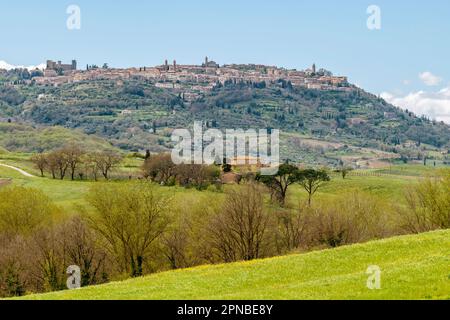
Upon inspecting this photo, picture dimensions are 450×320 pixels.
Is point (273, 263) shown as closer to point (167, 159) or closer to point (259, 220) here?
point (259, 220)

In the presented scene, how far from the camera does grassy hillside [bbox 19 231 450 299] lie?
3028 centimetres

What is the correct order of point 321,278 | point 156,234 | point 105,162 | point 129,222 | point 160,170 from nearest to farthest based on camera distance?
point 321,278
point 129,222
point 156,234
point 160,170
point 105,162

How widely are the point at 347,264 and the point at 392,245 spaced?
604 centimetres

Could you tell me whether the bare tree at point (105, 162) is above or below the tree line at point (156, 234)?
above

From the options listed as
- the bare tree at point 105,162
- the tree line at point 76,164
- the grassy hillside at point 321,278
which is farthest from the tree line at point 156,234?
the tree line at point 76,164

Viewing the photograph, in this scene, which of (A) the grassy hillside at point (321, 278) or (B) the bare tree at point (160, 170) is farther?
(B) the bare tree at point (160, 170)

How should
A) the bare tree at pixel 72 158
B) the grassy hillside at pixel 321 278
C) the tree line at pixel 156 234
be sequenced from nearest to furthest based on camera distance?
the grassy hillside at pixel 321 278
the tree line at pixel 156 234
the bare tree at pixel 72 158

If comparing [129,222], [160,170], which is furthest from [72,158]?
[129,222]

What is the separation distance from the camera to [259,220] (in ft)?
287

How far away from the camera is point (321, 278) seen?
38188 millimetres

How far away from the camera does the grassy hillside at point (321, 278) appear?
99.3ft

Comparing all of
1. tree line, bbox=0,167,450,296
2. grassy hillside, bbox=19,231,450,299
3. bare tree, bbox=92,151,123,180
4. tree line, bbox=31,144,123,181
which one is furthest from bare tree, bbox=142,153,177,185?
grassy hillside, bbox=19,231,450,299

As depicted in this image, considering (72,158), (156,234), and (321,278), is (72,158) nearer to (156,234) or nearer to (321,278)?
(156,234)

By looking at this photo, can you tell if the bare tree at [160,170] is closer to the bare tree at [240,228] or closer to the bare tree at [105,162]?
the bare tree at [105,162]
